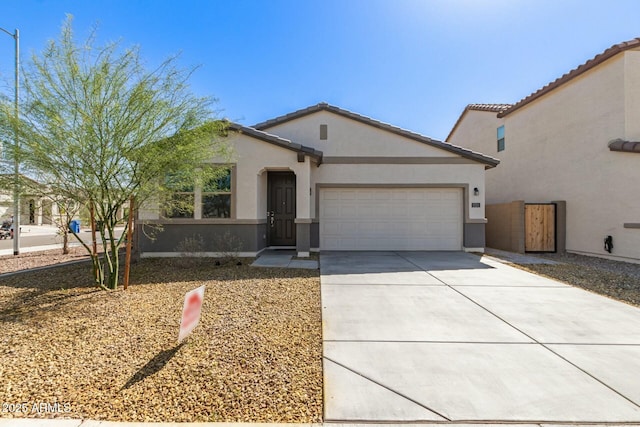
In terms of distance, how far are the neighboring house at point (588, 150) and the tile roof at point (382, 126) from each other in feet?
9.75

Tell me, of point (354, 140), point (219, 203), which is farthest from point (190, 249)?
point (354, 140)

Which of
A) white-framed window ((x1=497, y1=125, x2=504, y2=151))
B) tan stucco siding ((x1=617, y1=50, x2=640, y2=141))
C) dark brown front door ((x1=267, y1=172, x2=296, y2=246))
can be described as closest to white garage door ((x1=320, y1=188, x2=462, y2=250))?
dark brown front door ((x1=267, y1=172, x2=296, y2=246))

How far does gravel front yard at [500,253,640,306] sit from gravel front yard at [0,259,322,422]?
19.5ft

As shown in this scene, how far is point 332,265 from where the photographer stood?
8.49 metres

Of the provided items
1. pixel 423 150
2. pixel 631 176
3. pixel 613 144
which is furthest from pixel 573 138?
pixel 423 150

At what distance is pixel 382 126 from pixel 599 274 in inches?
295

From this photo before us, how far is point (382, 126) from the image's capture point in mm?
11125

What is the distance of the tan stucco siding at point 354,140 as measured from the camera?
11.2m

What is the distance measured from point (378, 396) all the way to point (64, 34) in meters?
6.96

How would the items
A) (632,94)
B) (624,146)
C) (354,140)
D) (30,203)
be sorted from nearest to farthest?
1. (30,203)
2. (624,146)
3. (632,94)
4. (354,140)

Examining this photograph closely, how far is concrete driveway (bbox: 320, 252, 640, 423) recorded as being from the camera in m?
2.68

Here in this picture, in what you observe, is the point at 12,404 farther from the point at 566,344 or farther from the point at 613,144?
the point at 613,144

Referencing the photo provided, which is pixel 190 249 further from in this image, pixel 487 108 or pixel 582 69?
pixel 487 108

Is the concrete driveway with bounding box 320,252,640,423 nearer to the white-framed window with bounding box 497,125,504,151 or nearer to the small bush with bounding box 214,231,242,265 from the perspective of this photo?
the small bush with bounding box 214,231,242,265
